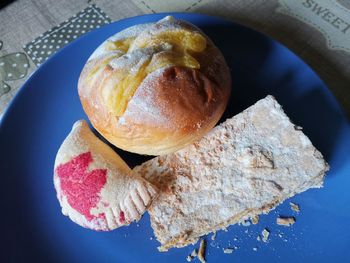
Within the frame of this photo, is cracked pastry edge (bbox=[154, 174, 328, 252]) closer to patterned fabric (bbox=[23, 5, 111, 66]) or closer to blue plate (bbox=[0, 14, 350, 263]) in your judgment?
blue plate (bbox=[0, 14, 350, 263])

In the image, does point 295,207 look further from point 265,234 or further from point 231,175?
point 231,175

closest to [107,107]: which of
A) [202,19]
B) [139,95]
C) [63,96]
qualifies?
[139,95]

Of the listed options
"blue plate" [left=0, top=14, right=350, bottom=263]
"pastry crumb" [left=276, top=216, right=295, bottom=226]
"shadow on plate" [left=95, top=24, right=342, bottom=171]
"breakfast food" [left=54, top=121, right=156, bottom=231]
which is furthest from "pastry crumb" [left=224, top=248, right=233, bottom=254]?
"shadow on plate" [left=95, top=24, right=342, bottom=171]

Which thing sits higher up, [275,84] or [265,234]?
[275,84]

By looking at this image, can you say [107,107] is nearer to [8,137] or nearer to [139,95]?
[139,95]

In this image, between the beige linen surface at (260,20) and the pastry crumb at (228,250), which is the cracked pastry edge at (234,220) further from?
the beige linen surface at (260,20)

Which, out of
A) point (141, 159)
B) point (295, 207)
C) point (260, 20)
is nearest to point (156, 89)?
point (141, 159)
